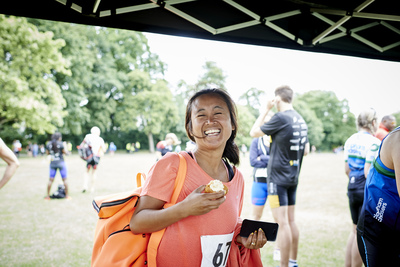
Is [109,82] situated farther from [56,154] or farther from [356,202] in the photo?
[356,202]

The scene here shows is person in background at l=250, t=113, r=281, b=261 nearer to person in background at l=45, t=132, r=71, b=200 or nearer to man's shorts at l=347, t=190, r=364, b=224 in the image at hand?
man's shorts at l=347, t=190, r=364, b=224

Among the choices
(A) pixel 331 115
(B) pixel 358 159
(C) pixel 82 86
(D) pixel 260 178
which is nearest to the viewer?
(B) pixel 358 159

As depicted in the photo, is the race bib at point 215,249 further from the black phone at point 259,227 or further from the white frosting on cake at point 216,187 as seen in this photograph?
the white frosting on cake at point 216,187

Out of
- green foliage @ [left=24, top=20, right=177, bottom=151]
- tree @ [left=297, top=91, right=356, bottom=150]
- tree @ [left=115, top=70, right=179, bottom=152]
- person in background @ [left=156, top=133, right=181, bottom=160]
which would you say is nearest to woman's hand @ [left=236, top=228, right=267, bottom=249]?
person in background @ [left=156, top=133, right=181, bottom=160]

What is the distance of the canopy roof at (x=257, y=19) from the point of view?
2.86m

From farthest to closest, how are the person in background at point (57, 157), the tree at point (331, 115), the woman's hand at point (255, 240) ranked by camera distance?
the tree at point (331, 115)
the person in background at point (57, 157)
the woman's hand at point (255, 240)

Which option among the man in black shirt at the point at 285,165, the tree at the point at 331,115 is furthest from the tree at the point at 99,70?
the tree at the point at 331,115

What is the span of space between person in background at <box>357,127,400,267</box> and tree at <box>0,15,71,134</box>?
23507 millimetres

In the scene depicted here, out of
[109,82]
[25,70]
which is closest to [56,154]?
[25,70]

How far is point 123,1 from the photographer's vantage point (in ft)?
9.71

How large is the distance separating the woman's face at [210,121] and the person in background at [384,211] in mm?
1029

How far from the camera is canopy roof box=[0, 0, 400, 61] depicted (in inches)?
112

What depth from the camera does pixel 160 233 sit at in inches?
60.8

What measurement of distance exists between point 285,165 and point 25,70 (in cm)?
2413
